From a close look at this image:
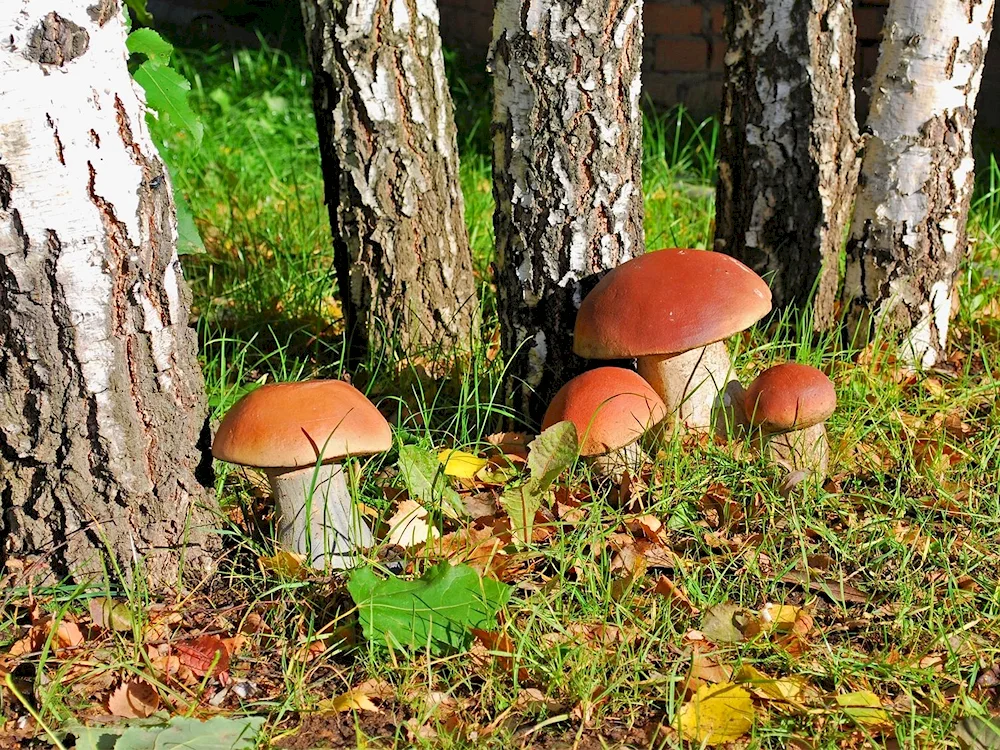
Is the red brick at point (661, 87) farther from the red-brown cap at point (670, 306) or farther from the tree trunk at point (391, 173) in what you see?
the red-brown cap at point (670, 306)

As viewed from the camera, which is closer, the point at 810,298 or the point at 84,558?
the point at 84,558

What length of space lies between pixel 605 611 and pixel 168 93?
1.64 meters

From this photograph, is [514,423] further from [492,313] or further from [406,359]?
[492,313]

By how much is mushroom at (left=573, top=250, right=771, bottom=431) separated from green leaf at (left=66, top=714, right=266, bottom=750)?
1.23 m

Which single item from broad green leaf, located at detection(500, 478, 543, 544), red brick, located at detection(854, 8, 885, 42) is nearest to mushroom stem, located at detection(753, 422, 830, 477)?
broad green leaf, located at detection(500, 478, 543, 544)

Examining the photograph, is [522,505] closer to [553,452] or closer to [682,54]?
[553,452]

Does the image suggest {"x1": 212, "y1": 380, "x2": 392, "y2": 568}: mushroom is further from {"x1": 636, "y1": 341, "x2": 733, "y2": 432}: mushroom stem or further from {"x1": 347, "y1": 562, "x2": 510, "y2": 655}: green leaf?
{"x1": 636, "y1": 341, "x2": 733, "y2": 432}: mushroom stem

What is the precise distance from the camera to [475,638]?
2.08 metres

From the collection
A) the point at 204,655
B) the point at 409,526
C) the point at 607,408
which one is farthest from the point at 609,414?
the point at 204,655

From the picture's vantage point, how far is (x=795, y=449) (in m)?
2.58

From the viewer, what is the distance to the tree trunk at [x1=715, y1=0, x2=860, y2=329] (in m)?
3.03

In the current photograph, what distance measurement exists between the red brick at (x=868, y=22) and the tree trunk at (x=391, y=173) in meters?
3.44

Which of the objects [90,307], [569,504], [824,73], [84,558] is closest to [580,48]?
[824,73]

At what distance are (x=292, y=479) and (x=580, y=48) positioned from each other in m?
1.30
